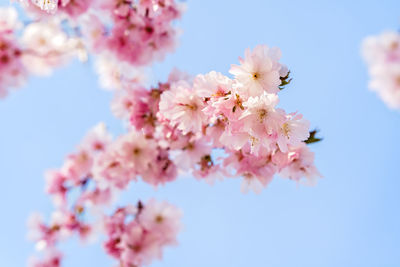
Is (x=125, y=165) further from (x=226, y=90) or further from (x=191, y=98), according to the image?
(x=226, y=90)

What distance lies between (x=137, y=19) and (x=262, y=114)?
2300 mm

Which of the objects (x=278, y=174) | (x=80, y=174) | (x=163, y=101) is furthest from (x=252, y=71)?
(x=80, y=174)

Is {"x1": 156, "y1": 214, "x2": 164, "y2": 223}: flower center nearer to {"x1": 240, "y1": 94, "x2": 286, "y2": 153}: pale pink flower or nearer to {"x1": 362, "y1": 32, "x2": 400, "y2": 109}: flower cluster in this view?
{"x1": 240, "y1": 94, "x2": 286, "y2": 153}: pale pink flower

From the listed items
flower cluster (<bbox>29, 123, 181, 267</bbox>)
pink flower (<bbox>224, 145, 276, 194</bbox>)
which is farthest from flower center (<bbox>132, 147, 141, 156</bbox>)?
pink flower (<bbox>224, 145, 276, 194</bbox>)

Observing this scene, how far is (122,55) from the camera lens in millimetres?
4023

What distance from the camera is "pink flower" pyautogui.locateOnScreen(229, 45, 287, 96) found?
1746 millimetres

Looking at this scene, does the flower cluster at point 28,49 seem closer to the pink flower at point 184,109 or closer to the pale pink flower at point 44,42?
the pale pink flower at point 44,42

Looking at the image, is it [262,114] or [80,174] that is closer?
[262,114]

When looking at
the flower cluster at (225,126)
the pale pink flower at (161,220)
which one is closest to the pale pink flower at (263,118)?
the flower cluster at (225,126)

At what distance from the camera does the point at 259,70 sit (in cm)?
175

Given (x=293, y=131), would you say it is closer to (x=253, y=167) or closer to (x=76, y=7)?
(x=253, y=167)

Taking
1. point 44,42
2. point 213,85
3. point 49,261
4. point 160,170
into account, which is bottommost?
point 213,85

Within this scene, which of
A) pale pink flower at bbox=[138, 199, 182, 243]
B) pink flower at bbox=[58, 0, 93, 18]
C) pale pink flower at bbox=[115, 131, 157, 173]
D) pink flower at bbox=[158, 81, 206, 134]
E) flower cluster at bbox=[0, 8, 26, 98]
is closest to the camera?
pink flower at bbox=[158, 81, 206, 134]

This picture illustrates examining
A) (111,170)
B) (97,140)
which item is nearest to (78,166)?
(97,140)
